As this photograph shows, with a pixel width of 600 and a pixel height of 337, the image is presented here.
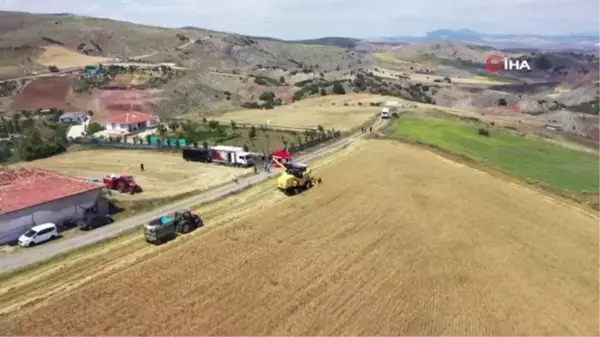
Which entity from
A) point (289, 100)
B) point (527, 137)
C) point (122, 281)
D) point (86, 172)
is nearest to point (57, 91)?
point (289, 100)

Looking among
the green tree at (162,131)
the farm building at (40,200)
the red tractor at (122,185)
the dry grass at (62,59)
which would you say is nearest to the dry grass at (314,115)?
the green tree at (162,131)

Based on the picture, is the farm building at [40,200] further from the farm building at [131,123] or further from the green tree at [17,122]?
the green tree at [17,122]

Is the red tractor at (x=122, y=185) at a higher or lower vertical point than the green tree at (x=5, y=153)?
higher

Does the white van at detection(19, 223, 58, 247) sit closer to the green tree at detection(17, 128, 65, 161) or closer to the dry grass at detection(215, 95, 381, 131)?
the green tree at detection(17, 128, 65, 161)

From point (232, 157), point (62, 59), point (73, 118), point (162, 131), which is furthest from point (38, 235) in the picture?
point (62, 59)

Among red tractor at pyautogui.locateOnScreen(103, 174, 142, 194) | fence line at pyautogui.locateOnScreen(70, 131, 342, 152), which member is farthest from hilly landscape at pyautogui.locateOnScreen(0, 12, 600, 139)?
red tractor at pyautogui.locateOnScreen(103, 174, 142, 194)

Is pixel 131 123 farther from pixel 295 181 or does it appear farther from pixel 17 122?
pixel 295 181

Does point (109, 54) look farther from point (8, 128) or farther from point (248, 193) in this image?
point (248, 193)
